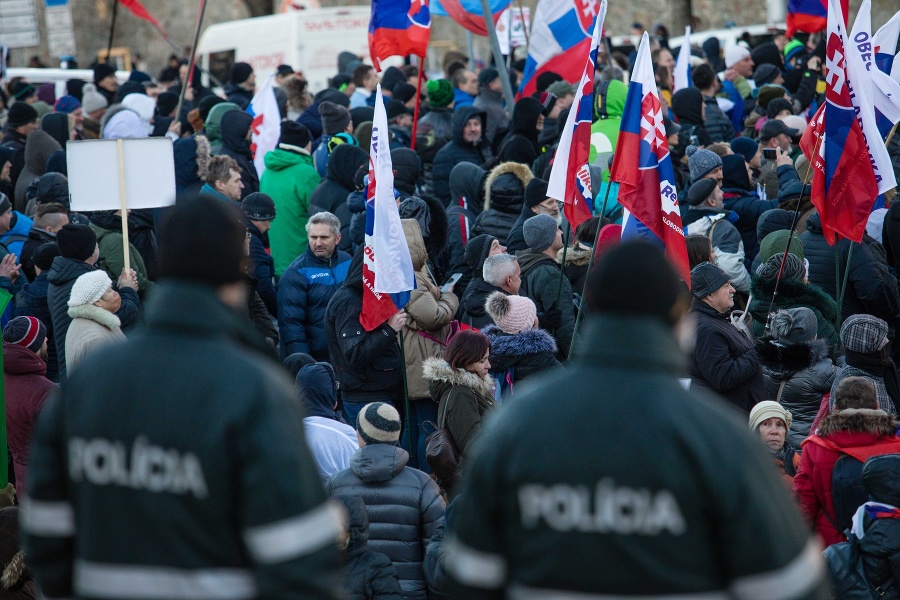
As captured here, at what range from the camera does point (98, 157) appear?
7.66 metres

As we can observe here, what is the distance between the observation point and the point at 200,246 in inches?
103

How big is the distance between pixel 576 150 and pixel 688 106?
4253 mm

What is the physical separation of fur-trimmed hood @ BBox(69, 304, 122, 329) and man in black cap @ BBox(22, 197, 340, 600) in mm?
4016

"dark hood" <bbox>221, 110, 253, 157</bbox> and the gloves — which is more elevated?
"dark hood" <bbox>221, 110, 253, 157</bbox>

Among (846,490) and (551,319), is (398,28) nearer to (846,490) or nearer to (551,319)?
(551,319)

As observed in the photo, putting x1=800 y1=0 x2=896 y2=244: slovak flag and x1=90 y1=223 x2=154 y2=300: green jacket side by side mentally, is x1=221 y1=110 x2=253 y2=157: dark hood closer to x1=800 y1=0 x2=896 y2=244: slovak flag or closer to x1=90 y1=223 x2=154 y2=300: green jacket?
x1=90 y1=223 x2=154 y2=300: green jacket

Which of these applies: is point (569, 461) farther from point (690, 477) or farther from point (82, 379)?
point (82, 379)

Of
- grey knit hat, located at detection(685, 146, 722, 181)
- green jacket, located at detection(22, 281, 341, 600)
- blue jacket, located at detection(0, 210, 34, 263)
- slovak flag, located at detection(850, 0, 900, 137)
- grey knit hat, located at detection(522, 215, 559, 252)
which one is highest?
slovak flag, located at detection(850, 0, 900, 137)

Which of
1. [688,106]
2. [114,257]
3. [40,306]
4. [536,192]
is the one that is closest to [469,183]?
[536,192]

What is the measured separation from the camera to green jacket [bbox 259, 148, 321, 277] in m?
9.52

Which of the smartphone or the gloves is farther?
the smartphone

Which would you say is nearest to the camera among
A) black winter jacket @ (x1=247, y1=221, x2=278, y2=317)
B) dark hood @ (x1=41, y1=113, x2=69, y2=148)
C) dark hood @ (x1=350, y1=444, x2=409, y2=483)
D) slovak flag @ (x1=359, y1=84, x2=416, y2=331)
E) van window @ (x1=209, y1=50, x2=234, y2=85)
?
dark hood @ (x1=350, y1=444, x2=409, y2=483)

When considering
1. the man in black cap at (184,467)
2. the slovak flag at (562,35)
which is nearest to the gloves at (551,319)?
Answer: the slovak flag at (562,35)

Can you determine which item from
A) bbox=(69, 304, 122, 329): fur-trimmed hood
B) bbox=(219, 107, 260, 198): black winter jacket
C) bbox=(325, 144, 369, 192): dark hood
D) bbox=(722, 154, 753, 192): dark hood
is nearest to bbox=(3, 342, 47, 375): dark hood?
bbox=(69, 304, 122, 329): fur-trimmed hood
